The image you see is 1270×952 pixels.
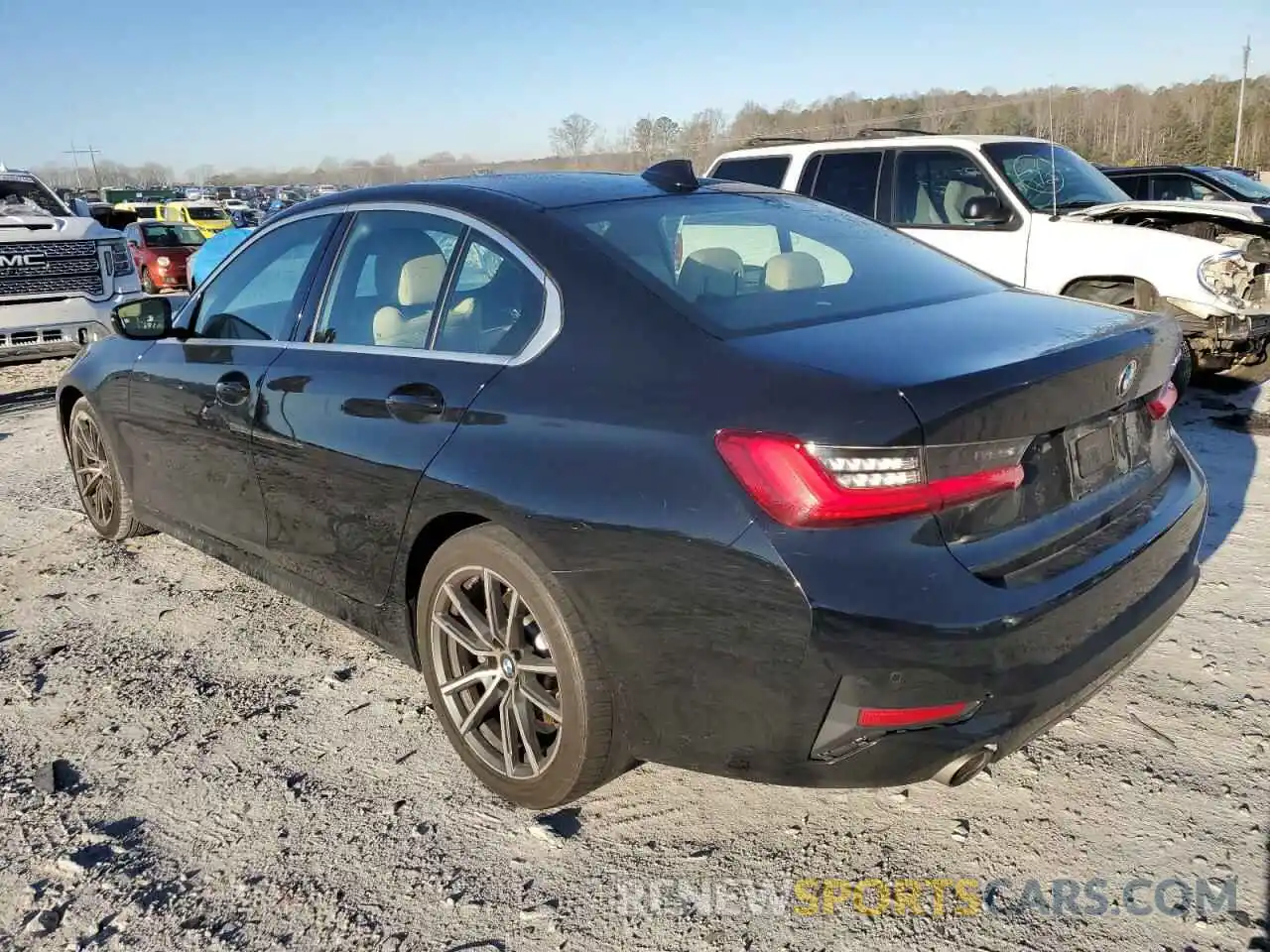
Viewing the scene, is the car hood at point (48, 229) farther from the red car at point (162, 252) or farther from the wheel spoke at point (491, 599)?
the wheel spoke at point (491, 599)

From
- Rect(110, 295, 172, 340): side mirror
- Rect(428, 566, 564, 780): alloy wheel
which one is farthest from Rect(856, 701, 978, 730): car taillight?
Rect(110, 295, 172, 340): side mirror

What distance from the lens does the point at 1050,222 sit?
284 inches

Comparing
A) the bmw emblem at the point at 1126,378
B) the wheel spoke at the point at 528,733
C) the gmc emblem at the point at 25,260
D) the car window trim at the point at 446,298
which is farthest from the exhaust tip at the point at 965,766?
the gmc emblem at the point at 25,260

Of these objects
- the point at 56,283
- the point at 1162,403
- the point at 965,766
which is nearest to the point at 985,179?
the point at 1162,403

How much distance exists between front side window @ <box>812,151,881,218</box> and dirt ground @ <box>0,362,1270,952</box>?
16.5ft

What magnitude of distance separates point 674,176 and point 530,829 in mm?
2162

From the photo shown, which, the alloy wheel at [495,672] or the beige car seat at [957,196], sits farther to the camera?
the beige car seat at [957,196]

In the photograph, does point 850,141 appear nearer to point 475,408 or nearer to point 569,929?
point 475,408

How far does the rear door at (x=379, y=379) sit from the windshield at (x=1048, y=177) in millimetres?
5644

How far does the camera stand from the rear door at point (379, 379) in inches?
112

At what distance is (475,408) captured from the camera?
272 cm

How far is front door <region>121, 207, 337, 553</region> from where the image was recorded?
3.63 metres

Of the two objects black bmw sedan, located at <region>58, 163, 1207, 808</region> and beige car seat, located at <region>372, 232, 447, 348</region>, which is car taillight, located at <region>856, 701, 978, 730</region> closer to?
black bmw sedan, located at <region>58, 163, 1207, 808</region>

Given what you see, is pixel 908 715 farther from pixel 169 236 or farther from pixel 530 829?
pixel 169 236
